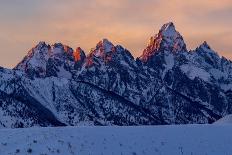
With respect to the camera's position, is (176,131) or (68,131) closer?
(68,131)

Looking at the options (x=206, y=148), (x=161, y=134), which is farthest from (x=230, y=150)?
(x=161, y=134)

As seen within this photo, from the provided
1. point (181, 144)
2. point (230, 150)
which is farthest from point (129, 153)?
point (230, 150)

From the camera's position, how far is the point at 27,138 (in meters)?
40.7

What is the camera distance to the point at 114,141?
41375 millimetres

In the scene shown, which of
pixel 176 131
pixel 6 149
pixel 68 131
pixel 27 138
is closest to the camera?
pixel 6 149

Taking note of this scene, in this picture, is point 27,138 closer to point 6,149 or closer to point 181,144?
point 6,149

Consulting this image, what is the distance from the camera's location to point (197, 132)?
155ft

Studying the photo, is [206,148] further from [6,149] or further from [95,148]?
[6,149]

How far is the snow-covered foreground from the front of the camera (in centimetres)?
3859

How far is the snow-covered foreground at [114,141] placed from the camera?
127ft

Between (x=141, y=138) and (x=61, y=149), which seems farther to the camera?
(x=141, y=138)

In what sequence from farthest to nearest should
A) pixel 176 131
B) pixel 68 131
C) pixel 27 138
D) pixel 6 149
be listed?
pixel 176 131 < pixel 68 131 < pixel 27 138 < pixel 6 149

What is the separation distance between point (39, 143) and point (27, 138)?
160 cm

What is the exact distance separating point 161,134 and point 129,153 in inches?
237
